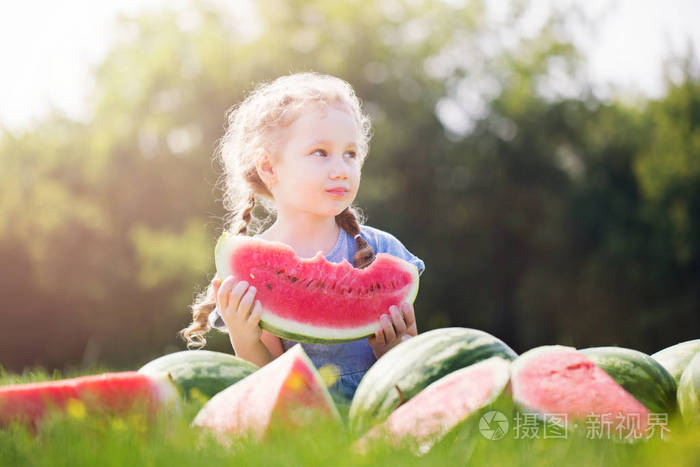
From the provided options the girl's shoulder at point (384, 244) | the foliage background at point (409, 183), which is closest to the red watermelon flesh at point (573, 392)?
the girl's shoulder at point (384, 244)

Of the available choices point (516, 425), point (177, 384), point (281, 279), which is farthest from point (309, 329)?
point (516, 425)

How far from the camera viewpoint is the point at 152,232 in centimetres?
1599

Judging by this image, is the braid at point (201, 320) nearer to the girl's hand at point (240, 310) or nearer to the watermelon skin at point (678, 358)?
the girl's hand at point (240, 310)

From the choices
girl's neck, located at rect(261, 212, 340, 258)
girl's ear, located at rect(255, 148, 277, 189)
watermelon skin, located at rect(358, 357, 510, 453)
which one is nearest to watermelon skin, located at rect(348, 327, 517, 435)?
watermelon skin, located at rect(358, 357, 510, 453)

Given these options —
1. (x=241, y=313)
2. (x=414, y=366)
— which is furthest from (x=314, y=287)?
(x=414, y=366)

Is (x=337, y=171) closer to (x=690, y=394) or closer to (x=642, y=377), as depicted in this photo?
(x=642, y=377)

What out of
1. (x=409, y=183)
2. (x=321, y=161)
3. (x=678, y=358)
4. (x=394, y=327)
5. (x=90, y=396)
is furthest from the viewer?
(x=409, y=183)

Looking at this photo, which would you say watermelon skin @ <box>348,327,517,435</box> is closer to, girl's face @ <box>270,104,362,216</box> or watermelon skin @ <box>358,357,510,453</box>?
watermelon skin @ <box>358,357,510,453</box>

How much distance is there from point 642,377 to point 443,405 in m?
0.76

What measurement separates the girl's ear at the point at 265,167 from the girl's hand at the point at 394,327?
101 centimetres

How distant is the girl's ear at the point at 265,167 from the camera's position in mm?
3721

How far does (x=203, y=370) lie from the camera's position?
275 cm

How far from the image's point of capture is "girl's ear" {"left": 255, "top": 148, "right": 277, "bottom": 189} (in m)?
3.72

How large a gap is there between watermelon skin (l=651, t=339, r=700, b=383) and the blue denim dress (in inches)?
49.0
